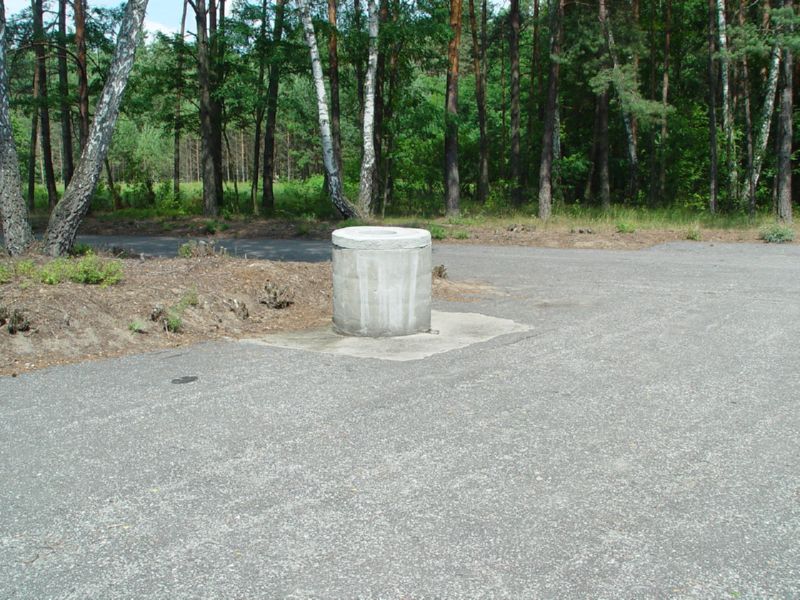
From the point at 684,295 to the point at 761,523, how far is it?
7.14 meters

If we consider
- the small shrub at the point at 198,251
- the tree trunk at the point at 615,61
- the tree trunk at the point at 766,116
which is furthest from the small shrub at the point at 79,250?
the tree trunk at the point at 766,116

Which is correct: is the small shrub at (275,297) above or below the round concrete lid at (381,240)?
below

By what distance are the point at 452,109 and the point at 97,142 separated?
14.3 metres

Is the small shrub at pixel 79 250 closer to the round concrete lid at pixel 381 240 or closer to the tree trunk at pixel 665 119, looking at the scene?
the round concrete lid at pixel 381 240

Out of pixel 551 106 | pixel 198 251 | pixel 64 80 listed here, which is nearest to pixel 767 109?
pixel 551 106

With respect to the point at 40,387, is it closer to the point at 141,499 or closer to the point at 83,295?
the point at 83,295

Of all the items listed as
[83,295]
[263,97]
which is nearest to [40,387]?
[83,295]

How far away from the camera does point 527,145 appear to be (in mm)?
34625

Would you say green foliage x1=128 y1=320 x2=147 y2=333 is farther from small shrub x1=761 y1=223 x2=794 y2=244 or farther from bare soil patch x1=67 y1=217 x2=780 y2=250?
small shrub x1=761 y1=223 x2=794 y2=244

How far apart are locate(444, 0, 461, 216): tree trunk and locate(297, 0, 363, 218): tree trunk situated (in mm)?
3640

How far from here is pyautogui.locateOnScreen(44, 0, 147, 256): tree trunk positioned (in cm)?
1029

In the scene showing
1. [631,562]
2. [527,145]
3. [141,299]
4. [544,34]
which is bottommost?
[631,562]

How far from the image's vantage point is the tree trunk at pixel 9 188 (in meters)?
9.90

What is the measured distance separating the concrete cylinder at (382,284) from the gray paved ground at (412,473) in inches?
37.9
